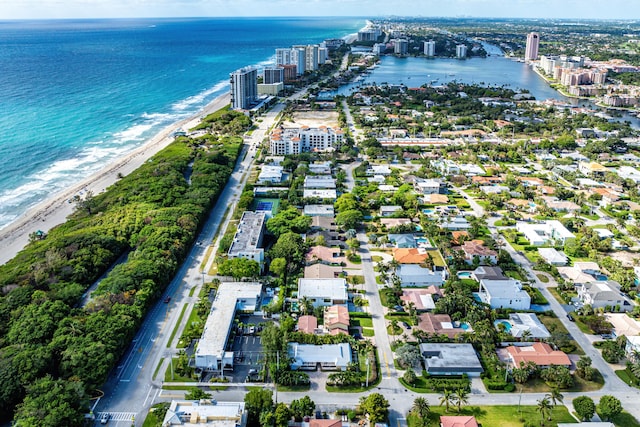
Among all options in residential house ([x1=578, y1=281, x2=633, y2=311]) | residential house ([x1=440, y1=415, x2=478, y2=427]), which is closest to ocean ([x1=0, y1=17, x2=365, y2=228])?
residential house ([x1=440, y1=415, x2=478, y2=427])

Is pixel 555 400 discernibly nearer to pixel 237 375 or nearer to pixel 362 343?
pixel 362 343

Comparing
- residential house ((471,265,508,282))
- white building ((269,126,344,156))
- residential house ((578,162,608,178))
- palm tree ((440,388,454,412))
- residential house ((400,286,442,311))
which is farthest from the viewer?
white building ((269,126,344,156))

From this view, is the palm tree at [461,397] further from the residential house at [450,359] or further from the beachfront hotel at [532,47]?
the beachfront hotel at [532,47]

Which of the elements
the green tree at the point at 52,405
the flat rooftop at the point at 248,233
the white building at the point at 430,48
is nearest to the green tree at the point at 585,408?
the flat rooftop at the point at 248,233

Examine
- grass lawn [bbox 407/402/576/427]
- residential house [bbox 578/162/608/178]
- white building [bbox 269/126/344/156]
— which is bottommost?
grass lawn [bbox 407/402/576/427]

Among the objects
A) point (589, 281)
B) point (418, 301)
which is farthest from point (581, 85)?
point (418, 301)

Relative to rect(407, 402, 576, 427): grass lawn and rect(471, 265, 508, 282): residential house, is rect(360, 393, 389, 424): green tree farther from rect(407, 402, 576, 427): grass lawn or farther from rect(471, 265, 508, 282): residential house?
rect(471, 265, 508, 282): residential house

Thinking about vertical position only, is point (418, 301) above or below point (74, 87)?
below
